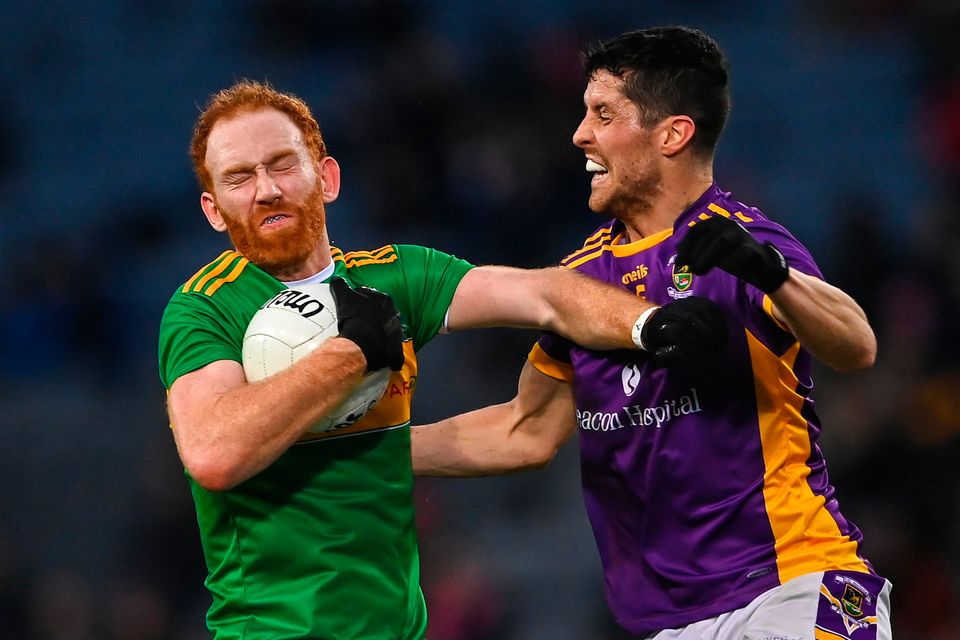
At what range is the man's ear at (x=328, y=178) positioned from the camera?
415cm

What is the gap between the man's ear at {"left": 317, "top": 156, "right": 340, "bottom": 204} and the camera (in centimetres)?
415

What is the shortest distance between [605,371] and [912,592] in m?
4.99

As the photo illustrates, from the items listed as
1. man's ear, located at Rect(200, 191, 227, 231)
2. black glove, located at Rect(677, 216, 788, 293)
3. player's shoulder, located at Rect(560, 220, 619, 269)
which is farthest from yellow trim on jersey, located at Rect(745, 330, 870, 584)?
man's ear, located at Rect(200, 191, 227, 231)

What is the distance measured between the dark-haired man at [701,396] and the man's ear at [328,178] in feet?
2.69

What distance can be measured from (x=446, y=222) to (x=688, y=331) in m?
6.59

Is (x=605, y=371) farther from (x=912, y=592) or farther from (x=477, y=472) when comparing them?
(x=912, y=592)

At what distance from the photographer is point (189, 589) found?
8523 mm

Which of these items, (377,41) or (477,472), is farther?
(377,41)

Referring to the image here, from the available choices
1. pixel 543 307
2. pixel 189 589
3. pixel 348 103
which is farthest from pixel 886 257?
pixel 543 307

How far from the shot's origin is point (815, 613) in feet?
12.2

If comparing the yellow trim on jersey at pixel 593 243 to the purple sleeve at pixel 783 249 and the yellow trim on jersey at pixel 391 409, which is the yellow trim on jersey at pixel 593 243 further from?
the yellow trim on jersey at pixel 391 409

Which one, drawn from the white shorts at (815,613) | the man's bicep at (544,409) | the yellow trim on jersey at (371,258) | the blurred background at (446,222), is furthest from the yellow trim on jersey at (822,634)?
the blurred background at (446,222)

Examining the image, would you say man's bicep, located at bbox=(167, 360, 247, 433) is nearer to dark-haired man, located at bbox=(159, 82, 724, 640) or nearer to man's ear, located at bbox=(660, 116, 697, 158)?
dark-haired man, located at bbox=(159, 82, 724, 640)

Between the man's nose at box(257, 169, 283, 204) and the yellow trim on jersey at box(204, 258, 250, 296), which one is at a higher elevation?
the man's nose at box(257, 169, 283, 204)
